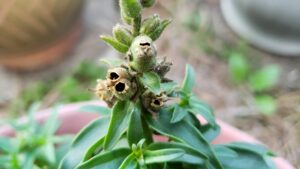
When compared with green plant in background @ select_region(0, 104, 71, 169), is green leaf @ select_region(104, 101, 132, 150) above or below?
Result: below

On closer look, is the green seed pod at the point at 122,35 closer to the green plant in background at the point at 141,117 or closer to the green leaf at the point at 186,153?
the green plant in background at the point at 141,117

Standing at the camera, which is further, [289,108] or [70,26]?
[70,26]

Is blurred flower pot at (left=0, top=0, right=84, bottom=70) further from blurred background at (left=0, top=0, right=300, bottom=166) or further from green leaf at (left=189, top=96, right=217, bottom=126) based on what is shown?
green leaf at (left=189, top=96, right=217, bottom=126)

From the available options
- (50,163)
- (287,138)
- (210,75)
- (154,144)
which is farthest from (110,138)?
(210,75)

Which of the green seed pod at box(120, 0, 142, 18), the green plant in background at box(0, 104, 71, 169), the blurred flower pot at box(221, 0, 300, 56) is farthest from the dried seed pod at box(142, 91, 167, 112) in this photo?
the blurred flower pot at box(221, 0, 300, 56)

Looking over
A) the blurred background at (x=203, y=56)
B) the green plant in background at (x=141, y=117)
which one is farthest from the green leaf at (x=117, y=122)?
the blurred background at (x=203, y=56)

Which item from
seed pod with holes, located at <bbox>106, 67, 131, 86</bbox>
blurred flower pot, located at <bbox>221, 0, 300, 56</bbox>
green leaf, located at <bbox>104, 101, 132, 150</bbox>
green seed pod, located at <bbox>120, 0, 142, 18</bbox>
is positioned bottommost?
green leaf, located at <bbox>104, 101, 132, 150</bbox>

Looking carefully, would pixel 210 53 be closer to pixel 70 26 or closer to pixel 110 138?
pixel 70 26
